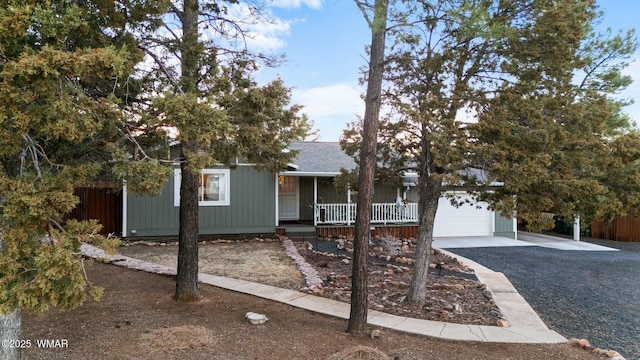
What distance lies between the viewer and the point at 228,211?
43.7 feet

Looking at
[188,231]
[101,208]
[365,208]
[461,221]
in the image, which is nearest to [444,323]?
[365,208]

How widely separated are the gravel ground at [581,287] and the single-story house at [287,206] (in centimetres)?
275

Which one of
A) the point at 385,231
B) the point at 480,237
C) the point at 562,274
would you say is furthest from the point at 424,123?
the point at 480,237

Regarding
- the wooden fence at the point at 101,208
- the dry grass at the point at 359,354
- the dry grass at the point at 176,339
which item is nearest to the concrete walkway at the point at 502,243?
the dry grass at the point at 359,354

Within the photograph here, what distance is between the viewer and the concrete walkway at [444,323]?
5215mm

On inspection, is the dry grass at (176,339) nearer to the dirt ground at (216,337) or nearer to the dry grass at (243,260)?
the dirt ground at (216,337)

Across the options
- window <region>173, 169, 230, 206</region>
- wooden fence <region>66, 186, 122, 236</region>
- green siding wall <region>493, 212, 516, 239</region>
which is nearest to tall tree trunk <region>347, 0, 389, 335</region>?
window <region>173, 169, 230, 206</region>

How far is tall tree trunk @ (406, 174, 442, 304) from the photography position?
6504 millimetres

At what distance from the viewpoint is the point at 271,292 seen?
688 cm

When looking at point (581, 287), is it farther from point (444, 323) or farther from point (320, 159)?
point (320, 159)

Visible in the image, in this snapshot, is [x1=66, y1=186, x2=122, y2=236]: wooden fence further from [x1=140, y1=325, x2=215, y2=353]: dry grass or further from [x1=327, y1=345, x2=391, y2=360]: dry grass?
[x1=327, y1=345, x2=391, y2=360]: dry grass

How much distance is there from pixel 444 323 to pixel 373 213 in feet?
30.1

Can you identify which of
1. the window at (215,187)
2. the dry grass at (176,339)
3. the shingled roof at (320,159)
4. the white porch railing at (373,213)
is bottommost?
the dry grass at (176,339)

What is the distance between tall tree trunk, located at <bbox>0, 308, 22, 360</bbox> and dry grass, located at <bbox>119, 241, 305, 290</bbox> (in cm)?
429
